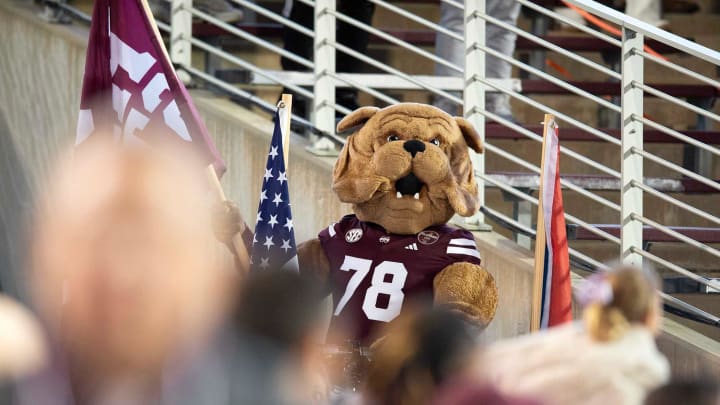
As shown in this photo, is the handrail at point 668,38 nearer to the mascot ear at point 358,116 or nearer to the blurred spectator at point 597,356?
the mascot ear at point 358,116

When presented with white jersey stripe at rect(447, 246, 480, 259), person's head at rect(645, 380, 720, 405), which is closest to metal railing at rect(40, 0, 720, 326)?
white jersey stripe at rect(447, 246, 480, 259)

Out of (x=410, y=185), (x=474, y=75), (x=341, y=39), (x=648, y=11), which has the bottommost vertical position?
(x=410, y=185)

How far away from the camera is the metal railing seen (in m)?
5.32

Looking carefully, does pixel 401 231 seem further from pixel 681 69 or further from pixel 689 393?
pixel 689 393

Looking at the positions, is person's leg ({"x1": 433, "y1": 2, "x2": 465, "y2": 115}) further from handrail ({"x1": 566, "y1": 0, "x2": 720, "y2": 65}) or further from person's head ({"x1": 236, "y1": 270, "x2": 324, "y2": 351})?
person's head ({"x1": 236, "y1": 270, "x2": 324, "y2": 351})

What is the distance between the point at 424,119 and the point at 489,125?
1.53 m

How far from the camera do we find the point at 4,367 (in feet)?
7.93

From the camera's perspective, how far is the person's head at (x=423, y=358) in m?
2.60

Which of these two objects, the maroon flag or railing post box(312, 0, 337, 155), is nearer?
the maroon flag

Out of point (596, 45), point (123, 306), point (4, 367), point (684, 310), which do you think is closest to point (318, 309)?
point (123, 306)

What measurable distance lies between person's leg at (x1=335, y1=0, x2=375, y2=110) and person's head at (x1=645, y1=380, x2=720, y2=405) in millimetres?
4092

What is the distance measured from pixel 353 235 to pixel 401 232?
0.55 ft

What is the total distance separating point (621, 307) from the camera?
290 cm

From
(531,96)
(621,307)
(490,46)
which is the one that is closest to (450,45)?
(490,46)
